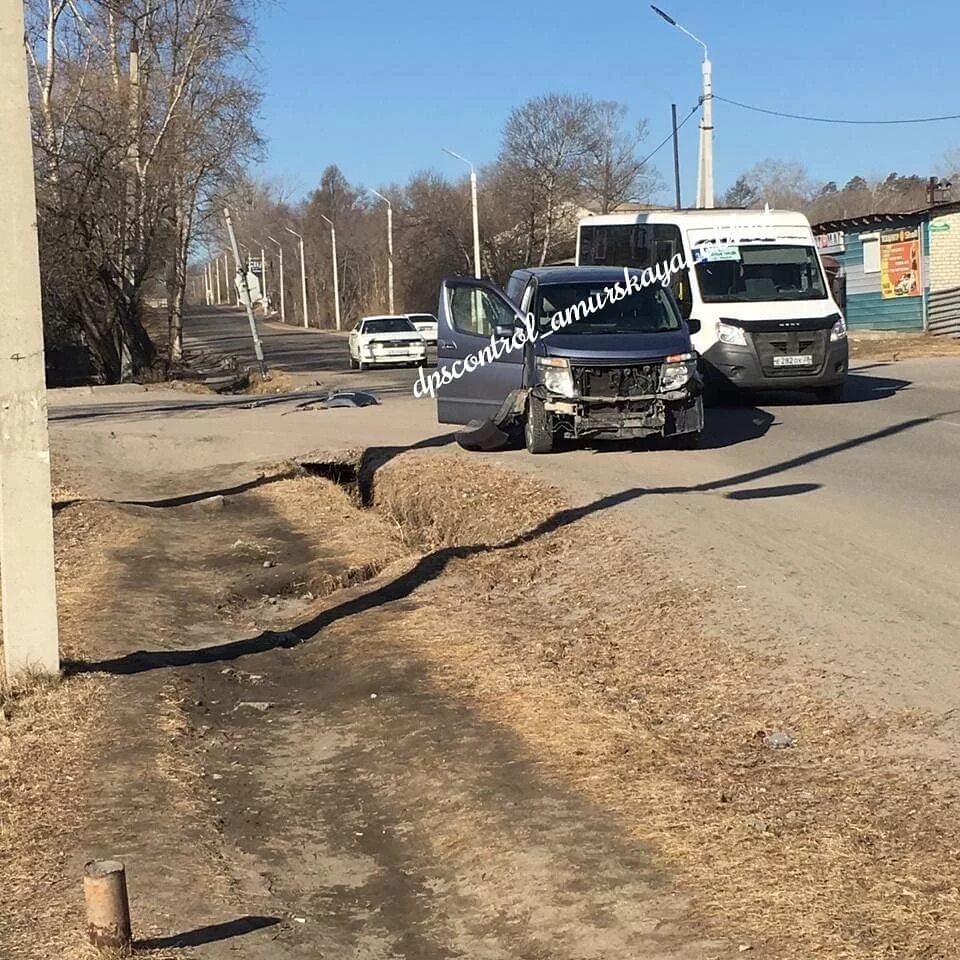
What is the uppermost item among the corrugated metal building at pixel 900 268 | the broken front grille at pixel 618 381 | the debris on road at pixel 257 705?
the corrugated metal building at pixel 900 268

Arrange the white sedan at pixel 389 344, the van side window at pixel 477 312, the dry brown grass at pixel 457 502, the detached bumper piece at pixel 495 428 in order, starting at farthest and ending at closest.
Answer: the white sedan at pixel 389 344 < the van side window at pixel 477 312 < the detached bumper piece at pixel 495 428 < the dry brown grass at pixel 457 502

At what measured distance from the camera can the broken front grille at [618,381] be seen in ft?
45.4

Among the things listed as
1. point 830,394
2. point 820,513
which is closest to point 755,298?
point 830,394

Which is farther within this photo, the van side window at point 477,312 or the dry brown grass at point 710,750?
the van side window at point 477,312

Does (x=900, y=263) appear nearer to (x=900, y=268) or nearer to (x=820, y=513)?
(x=900, y=268)

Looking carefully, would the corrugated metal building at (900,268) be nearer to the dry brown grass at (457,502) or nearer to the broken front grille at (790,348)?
the broken front grille at (790,348)

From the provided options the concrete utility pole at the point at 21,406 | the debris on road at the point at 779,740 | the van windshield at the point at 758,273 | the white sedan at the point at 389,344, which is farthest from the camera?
the white sedan at the point at 389,344

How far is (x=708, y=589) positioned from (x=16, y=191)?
4.35m

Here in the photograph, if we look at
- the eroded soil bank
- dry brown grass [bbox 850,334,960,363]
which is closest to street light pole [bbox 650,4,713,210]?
dry brown grass [bbox 850,334,960,363]

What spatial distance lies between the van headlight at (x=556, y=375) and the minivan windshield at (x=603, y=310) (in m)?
0.70

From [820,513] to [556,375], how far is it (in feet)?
13.7

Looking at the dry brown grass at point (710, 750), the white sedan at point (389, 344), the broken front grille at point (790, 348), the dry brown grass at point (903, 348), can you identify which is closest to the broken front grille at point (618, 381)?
the broken front grille at point (790, 348)

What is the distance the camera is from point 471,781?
543cm

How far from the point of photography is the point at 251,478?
15.0 m
